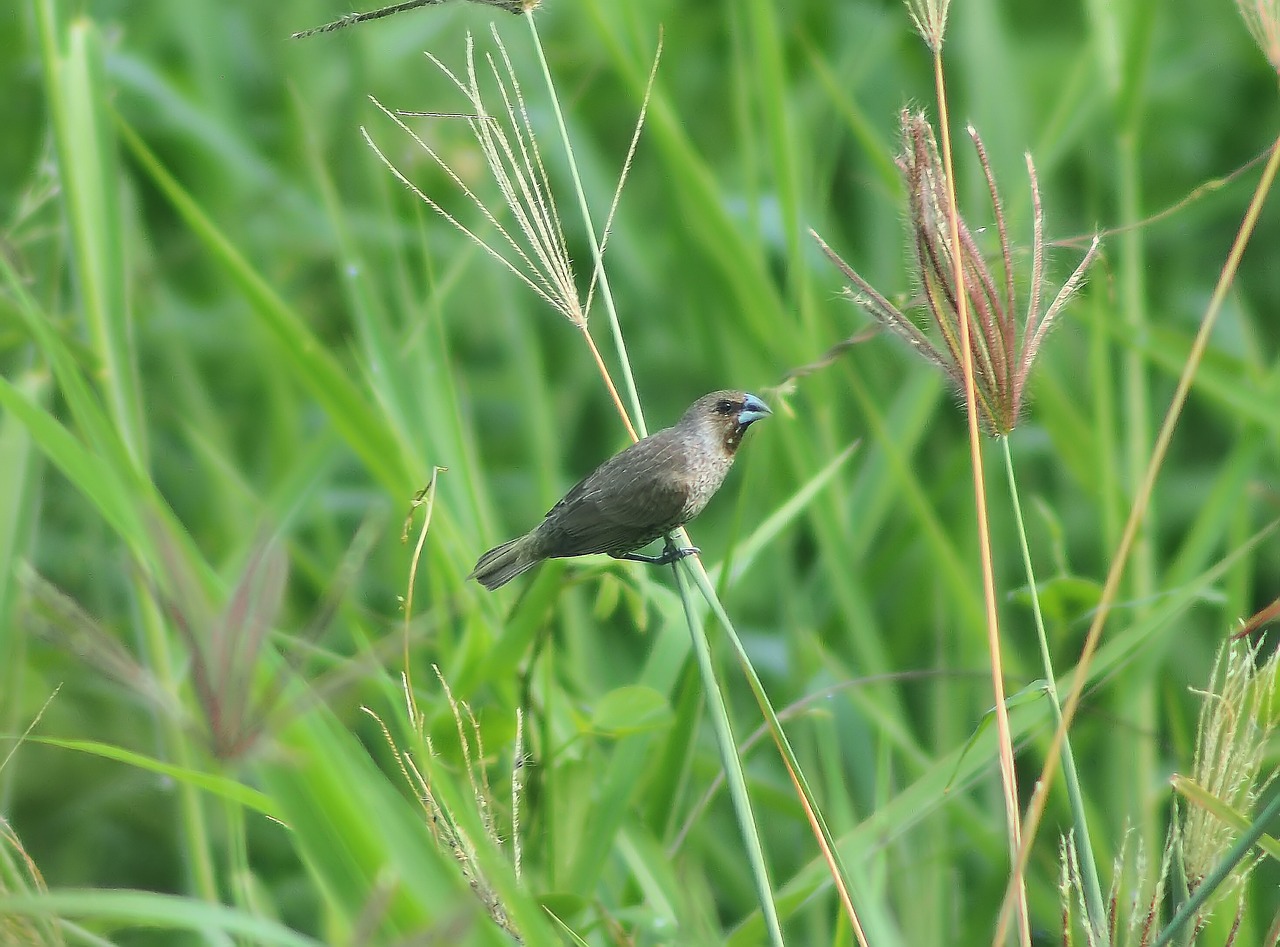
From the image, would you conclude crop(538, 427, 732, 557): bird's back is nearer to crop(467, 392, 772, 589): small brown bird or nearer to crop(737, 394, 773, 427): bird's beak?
crop(467, 392, 772, 589): small brown bird

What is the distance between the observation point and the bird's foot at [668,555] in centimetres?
182

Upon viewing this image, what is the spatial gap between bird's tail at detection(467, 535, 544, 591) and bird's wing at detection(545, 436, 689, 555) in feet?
0.15

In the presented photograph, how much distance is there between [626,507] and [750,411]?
325mm

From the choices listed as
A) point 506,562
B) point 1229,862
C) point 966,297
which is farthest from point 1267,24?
point 506,562

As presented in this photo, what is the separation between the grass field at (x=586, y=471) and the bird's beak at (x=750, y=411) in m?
0.23

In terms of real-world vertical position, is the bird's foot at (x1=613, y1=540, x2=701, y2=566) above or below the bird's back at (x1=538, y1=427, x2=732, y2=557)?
below

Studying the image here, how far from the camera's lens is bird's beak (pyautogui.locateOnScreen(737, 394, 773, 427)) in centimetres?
221

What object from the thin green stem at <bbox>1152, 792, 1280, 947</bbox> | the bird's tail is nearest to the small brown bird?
the bird's tail

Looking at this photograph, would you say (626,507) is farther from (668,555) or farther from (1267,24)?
(1267,24)

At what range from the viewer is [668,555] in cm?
202

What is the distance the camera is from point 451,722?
190 cm

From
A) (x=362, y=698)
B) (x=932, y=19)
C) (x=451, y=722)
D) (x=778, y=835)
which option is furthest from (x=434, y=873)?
(x=778, y=835)

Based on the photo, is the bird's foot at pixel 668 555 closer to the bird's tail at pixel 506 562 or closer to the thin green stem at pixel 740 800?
the bird's tail at pixel 506 562

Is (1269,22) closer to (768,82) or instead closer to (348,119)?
(768,82)
